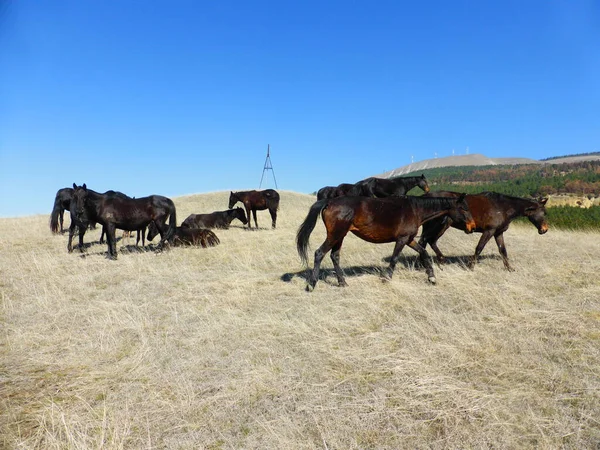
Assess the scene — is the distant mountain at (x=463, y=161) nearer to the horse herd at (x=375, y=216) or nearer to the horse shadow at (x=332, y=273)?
the horse herd at (x=375, y=216)

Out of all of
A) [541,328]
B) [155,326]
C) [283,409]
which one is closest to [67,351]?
[155,326]

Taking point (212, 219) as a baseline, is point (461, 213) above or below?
below

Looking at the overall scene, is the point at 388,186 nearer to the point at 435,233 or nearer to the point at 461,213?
the point at 435,233

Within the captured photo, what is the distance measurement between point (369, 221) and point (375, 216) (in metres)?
0.18

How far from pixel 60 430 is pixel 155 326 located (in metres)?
2.78

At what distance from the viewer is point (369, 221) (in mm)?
7711

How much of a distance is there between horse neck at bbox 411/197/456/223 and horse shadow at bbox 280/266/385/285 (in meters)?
1.80

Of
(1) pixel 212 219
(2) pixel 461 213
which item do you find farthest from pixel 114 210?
(2) pixel 461 213

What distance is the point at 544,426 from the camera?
316 cm

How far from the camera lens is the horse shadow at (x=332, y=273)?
8948 mm

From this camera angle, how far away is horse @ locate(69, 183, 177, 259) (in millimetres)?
11383

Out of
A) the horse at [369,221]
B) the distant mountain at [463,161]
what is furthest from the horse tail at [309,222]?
the distant mountain at [463,161]

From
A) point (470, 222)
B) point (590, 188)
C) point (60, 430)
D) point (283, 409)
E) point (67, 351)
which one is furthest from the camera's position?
point (590, 188)

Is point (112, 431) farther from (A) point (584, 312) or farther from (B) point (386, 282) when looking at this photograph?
(A) point (584, 312)
